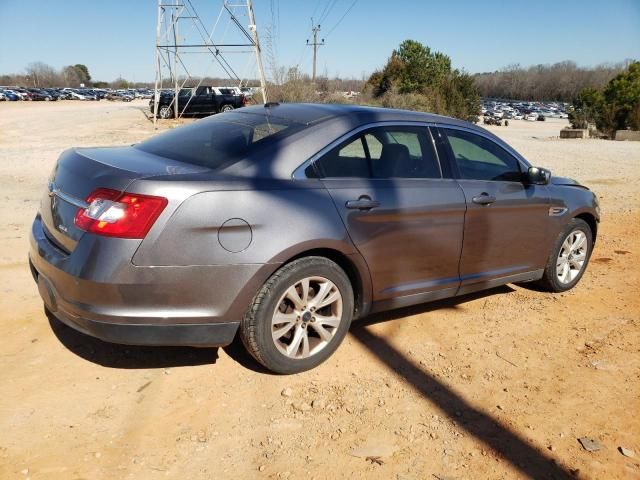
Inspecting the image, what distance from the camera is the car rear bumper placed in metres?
2.69

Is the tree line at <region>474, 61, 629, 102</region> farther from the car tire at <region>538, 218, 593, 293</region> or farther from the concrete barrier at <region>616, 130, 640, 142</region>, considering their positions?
the car tire at <region>538, 218, 593, 293</region>

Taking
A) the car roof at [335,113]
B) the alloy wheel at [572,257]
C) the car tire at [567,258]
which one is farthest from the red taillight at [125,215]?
the alloy wheel at [572,257]

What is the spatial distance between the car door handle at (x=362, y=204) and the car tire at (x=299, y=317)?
1.20 ft

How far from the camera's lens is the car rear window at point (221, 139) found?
3193 millimetres

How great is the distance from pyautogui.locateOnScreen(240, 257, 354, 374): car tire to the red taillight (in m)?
0.71

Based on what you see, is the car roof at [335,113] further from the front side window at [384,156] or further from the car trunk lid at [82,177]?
the car trunk lid at [82,177]

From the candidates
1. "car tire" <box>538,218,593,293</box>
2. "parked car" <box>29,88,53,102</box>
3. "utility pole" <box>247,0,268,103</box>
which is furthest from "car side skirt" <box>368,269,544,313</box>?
"parked car" <box>29,88,53,102</box>

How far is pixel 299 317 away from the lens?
319 cm

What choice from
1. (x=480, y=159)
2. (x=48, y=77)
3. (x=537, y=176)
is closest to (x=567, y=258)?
(x=537, y=176)

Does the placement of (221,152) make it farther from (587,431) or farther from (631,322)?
(631,322)

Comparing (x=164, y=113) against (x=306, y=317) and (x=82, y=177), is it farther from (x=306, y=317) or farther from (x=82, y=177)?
(x=306, y=317)

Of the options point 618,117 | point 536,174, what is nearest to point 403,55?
point 618,117

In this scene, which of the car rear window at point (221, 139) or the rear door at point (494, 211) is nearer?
the car rear window at point (221, 139)

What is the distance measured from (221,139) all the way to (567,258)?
3286 millimetres
